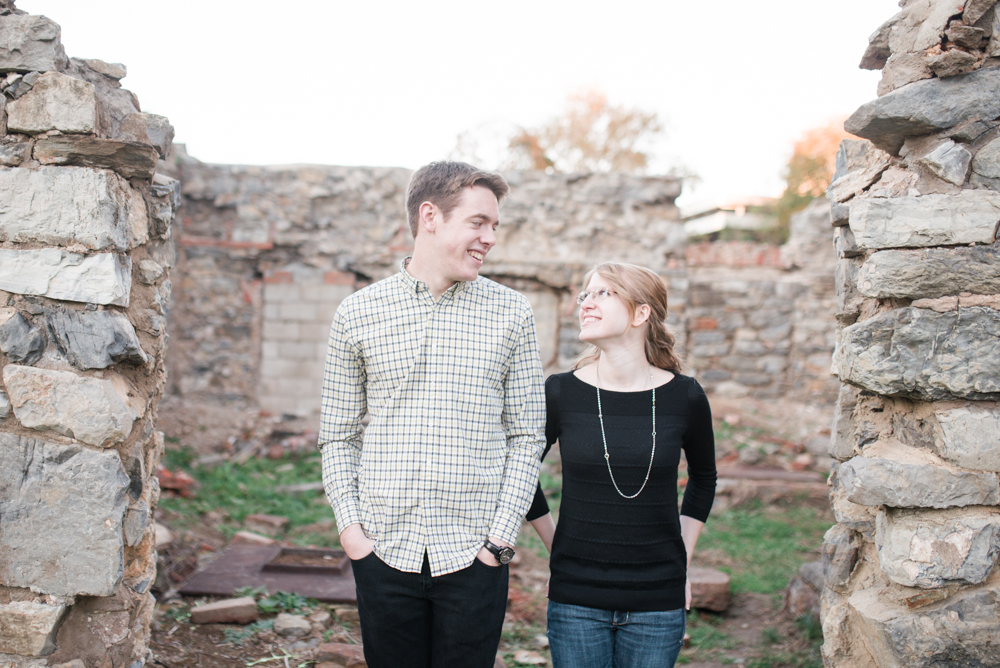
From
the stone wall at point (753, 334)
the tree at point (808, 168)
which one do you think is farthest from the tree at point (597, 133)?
the stone wall at point (753, 334)

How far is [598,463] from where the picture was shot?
2.14 m

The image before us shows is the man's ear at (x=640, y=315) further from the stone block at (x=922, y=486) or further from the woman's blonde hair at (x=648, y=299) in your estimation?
the stone block at (x=922, y=486)

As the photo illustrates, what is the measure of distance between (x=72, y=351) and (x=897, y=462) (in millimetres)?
2559

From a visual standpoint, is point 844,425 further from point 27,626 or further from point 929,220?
point 27,626

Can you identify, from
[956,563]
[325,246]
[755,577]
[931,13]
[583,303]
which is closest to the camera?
[956,563]

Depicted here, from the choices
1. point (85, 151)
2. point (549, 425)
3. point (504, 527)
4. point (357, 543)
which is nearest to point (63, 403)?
point (85, 151)

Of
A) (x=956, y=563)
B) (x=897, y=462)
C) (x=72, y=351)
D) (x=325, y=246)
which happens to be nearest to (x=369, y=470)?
(x=72, y=351)

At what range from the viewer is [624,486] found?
2.13 meters

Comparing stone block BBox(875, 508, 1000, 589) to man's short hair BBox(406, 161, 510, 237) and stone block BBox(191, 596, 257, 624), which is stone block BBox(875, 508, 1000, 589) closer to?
man's short hair BBox(406, 161, 510, 237)

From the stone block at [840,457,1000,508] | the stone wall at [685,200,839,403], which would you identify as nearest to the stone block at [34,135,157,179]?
the stone block at [840,457,1000,508]

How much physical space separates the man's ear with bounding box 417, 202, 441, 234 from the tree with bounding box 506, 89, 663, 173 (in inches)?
809

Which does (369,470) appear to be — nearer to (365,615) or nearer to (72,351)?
(365,615)

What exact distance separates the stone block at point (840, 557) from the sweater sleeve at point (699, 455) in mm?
565

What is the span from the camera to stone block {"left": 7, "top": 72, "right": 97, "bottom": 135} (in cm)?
223
